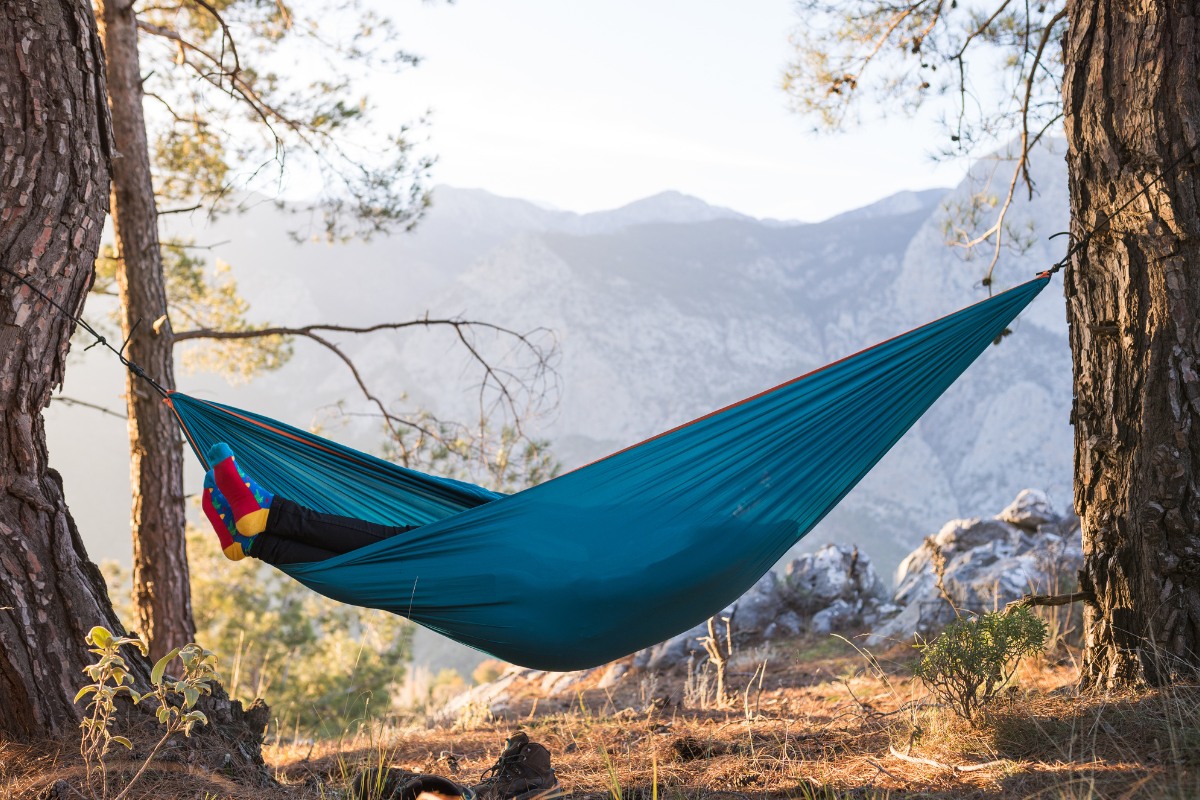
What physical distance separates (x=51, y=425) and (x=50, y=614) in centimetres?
4840

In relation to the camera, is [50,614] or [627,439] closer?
[50,614]

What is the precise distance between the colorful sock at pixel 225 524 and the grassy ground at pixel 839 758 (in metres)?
0.43

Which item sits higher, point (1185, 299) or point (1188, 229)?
point (1188, 229)

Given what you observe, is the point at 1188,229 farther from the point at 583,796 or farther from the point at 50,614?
the point at 50,614

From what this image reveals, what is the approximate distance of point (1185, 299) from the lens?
1.79 meters

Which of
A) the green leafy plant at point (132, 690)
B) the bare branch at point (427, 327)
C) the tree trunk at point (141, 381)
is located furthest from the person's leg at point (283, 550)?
the tree trunk at point (141, 381)

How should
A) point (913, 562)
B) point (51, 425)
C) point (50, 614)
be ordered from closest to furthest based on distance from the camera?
point (50, 614) → point (913, 562) → point (51, 425)

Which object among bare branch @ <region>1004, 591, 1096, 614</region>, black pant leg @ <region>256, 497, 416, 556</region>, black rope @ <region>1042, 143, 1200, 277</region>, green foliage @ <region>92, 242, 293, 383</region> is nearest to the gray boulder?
bare branch @ <region>1004, 591, 1096, 614</region>

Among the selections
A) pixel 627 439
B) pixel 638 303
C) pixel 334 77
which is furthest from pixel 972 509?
pixel 334 77

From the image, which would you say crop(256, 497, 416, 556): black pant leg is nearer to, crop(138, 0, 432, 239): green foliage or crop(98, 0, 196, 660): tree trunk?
crop(98, 0, 196, 660): tree trunk

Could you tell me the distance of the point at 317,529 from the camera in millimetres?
1759

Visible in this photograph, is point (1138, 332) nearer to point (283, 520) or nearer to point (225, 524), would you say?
point (283, 520)

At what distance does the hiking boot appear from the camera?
170 centimetres


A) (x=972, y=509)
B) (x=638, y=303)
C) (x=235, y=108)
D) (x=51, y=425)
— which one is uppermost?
(x=638, y=303)
